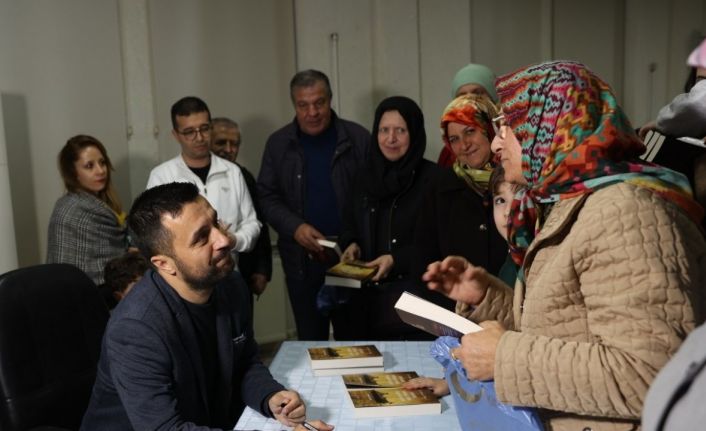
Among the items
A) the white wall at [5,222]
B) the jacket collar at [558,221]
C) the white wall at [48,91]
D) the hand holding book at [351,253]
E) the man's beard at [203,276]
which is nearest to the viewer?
the jacket collar at [558,221]

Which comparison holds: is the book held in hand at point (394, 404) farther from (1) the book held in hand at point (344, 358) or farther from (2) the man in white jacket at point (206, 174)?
(2) the man in white jacket at point (206, 174)

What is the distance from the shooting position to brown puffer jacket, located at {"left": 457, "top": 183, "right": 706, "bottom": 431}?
1.09 metres

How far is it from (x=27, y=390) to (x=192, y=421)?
463 millimetres

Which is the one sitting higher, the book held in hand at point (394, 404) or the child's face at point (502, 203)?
the child's face at point (502, 203)

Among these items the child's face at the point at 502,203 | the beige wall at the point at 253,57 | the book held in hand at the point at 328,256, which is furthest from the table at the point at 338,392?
the beige wall at the point at 253,57

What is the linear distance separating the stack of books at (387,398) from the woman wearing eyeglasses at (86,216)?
6.22 ft

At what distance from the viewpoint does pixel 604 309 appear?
115 cm

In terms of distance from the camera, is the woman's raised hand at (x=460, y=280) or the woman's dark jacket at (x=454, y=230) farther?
the woman's dark jacket at (x=454, y=230)

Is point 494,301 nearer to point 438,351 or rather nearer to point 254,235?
point 438,351

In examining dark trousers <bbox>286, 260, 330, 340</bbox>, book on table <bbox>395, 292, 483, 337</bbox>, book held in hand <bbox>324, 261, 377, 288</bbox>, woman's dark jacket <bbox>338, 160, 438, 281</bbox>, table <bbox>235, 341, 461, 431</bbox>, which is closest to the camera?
book on table <bbox>395, 292, 483, 337</bbox>

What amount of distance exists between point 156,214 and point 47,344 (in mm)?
491

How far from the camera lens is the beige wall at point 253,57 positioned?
3945 millimetres

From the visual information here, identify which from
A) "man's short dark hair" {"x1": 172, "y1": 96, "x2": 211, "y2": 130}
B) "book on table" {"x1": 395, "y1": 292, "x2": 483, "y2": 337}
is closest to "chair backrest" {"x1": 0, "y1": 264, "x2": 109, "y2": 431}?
"book on table" {"x1": 395, "y1": 292, "x2": 483, "y2": 337}

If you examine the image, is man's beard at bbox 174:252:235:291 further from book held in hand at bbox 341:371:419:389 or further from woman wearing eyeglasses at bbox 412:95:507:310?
woman wearing eyeglasses at bbox 412:95:507:310
